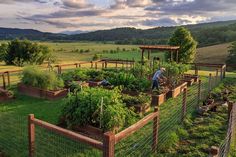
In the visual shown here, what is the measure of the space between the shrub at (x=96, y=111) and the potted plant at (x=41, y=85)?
3.94 meters

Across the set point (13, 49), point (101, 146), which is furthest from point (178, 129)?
point (13, 49)

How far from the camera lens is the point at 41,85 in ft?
39.2

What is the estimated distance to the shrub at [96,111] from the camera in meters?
7.02

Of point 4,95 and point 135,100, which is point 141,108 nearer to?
point 135,100

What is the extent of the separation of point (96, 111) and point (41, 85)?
5.62 metres

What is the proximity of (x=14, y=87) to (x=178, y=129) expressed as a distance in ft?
→ 29.7

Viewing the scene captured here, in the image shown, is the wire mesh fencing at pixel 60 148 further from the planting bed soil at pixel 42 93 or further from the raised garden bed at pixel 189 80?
the raised garden bed at pixel 189 80

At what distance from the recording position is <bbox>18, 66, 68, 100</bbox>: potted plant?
453 inches

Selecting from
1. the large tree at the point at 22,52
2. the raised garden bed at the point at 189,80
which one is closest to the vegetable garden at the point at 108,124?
the raised garden bed at the point at 189,80

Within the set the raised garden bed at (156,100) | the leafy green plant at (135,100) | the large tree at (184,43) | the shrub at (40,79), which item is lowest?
the raised garden bed at (156,100)

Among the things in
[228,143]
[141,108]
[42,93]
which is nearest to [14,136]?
[141,108]

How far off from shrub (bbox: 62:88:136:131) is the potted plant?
155 inches

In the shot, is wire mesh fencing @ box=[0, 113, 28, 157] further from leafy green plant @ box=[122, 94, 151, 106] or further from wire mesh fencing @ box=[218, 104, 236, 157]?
wire mesh fencing @ box=[218, 104, 236, 157]

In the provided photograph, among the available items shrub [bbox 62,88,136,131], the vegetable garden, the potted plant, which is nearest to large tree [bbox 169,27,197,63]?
the vegetable garden
